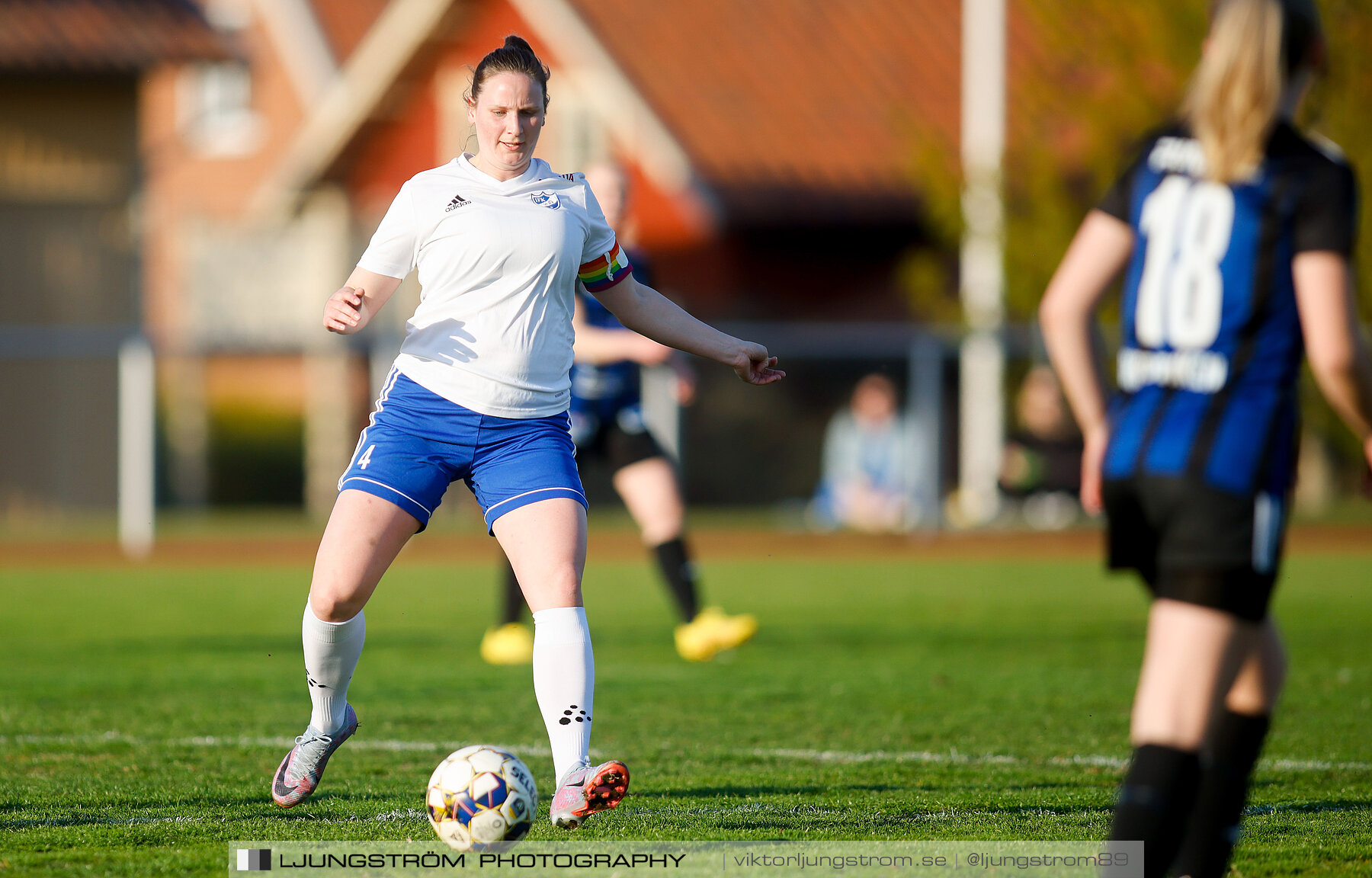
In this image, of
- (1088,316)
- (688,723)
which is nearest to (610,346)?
(688,723)

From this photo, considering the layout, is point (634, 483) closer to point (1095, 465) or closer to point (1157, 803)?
point (1095, 465)

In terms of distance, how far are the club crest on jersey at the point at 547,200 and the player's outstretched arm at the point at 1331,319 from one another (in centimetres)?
204

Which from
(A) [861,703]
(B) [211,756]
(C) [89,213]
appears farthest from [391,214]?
(C) [89,213]

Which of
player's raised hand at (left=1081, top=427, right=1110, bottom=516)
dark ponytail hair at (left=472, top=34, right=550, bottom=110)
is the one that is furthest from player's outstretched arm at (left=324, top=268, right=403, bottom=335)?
player's raised hand at (left=1081, top=427, right=1110, bottom=516)

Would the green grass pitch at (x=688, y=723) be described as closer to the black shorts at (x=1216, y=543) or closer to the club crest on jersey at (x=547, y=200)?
the black shorts at (x=1216, y=543)

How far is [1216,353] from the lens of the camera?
10.5ft

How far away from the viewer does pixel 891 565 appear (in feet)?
51.1

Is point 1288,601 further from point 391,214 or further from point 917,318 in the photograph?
point 917,318

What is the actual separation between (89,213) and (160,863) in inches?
737

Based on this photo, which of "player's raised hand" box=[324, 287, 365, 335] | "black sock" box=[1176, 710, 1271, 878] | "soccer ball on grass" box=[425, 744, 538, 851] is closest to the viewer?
"black sock" box=[1176, 710, 1271, 878]

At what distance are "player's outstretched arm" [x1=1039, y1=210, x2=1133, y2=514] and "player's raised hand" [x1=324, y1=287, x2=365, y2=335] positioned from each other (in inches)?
70.0

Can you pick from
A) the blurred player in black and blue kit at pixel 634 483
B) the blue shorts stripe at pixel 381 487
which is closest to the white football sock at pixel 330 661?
the blue shorts stripe at pixel 381 487

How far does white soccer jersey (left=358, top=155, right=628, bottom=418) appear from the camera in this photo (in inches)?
175

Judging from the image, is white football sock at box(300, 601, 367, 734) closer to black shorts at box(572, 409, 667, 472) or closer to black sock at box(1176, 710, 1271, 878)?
black sock at box(1176, 710, 1271, 878)
